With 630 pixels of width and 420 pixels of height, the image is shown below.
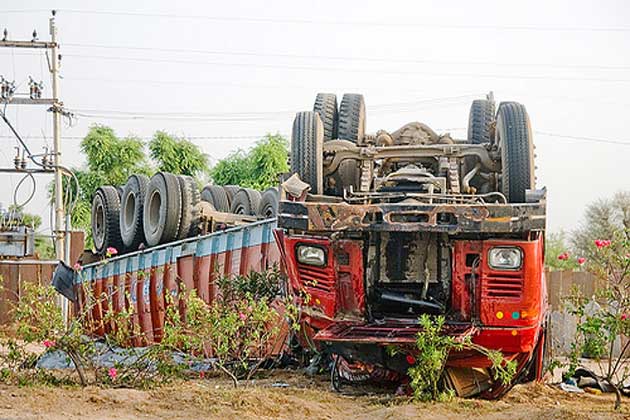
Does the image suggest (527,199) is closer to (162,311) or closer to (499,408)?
(499,408)

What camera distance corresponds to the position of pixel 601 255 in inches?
320

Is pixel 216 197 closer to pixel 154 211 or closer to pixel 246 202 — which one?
pixel 246 202

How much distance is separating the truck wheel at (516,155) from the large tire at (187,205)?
5.74 m

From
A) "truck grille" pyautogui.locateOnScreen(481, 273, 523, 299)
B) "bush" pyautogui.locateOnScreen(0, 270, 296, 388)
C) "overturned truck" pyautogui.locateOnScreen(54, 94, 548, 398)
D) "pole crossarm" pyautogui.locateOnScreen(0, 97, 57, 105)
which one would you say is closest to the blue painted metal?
"bush" pyautogui.locateOnScreen(0, 270, 296, 388)

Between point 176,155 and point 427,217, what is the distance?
32.1m

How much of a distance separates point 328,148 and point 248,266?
2.64 m

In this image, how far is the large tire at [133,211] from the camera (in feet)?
45.9

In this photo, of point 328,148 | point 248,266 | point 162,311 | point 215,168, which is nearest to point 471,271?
point 328,148

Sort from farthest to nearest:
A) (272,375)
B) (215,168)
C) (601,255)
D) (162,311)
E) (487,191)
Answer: (215,168) → (162,311) → (272,375) → (487,191) → (601,255)

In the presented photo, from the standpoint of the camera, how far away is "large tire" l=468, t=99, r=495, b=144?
9.82 metres

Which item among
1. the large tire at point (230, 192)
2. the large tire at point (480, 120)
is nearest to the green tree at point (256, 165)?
the large tire at point (230, 192)

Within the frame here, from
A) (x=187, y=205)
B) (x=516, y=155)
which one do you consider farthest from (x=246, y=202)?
(x=516, y=155)

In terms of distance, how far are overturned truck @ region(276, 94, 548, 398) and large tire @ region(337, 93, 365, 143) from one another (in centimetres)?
78

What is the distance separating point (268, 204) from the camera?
13.6 meters
